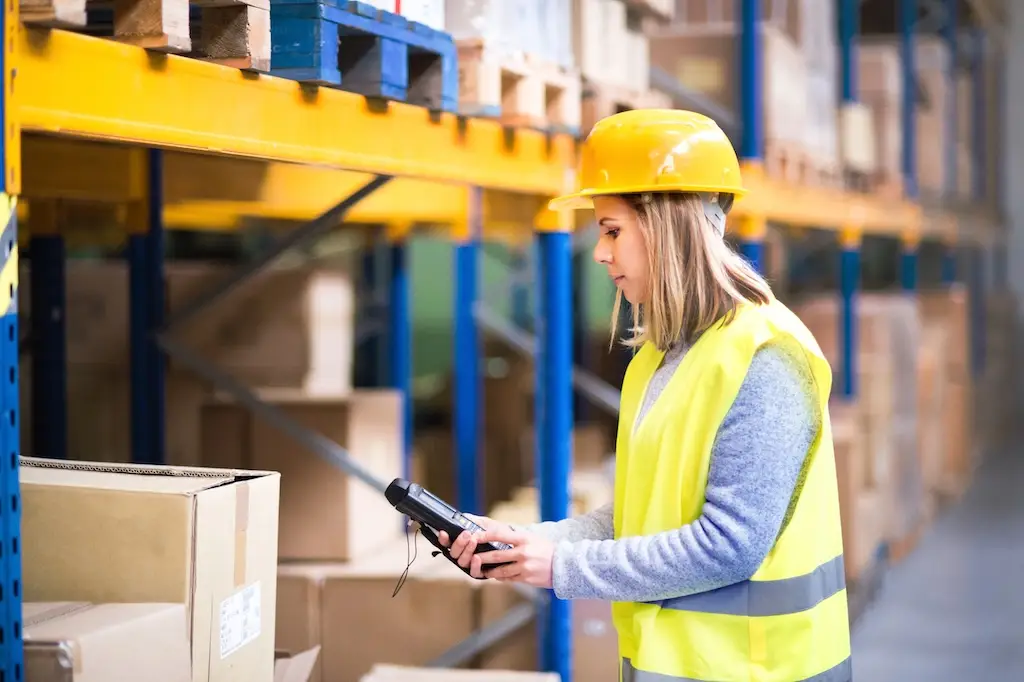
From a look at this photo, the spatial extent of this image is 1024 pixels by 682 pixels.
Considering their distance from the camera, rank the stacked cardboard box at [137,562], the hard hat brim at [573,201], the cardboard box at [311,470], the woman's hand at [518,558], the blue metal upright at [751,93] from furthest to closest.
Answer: the blue metal upright at [751,93] < the cardboard box at [311,470] < the hard hat brim at [573,201] < the woman's hand at [518,558] < the stacked cardboard box at [137,562]

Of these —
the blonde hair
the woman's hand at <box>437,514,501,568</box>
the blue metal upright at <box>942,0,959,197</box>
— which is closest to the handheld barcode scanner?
the woman's hand at <box>437,514,501,568</box>

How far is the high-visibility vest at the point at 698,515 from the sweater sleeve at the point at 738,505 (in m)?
0.03

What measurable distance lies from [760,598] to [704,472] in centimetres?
25

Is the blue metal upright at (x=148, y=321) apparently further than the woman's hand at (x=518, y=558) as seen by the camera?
Yes

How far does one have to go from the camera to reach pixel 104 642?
2.06 m

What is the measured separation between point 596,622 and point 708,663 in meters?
2.30

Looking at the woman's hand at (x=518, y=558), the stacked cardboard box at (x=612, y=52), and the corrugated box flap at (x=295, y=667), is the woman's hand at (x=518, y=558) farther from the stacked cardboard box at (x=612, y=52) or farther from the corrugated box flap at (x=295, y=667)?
the stacked cardboard box at (x=612, y=52)

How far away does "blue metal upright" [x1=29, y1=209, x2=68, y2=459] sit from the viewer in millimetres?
4363

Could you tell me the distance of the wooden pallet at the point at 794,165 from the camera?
6189mm

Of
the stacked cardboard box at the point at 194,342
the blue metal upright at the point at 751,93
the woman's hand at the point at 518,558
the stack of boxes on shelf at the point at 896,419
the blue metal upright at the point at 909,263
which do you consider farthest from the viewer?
the blue metal upright at the point at 909,263

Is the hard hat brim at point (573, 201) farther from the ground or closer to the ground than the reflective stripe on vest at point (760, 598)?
farther from the ground

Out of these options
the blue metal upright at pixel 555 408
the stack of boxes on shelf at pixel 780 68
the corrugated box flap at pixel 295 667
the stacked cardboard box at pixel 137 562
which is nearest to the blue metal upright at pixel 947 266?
the stack of boxes on shelf at pixel 780 68

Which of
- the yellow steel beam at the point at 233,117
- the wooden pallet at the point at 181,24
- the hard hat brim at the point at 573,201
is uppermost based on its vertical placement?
the wooden pallet at the point at 181,24

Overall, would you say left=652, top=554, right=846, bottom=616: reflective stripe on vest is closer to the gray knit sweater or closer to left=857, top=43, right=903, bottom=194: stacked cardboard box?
the gray knit sweater
